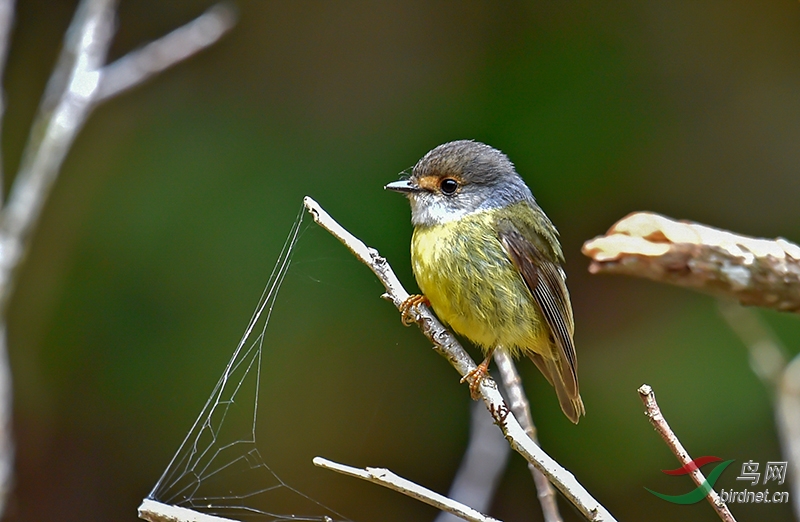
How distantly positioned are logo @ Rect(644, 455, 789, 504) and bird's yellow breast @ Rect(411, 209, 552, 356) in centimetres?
63

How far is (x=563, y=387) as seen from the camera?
108 inches

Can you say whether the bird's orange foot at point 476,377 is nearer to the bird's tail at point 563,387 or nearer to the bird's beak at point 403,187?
the bird's tail at point 563,387

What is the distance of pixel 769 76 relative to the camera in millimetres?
4254

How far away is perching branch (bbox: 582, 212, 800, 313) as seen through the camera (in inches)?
46.5

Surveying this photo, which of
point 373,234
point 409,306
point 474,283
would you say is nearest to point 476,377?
point 409,306

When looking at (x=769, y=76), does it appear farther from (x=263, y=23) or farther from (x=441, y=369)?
(x=263, y=23)

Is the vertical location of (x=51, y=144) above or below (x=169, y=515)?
above

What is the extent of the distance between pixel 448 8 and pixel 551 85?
81 centimetres

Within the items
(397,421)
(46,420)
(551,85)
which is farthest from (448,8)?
(46,420)

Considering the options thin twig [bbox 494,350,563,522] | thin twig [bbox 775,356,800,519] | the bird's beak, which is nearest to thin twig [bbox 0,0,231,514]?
the bird's beak

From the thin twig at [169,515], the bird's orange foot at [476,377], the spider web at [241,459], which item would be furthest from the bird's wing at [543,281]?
the thin twig at [169,515]

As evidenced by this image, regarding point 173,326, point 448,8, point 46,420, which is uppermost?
point 448,8

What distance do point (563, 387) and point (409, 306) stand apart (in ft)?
3.12

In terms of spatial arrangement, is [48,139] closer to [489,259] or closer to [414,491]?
[489,259]
